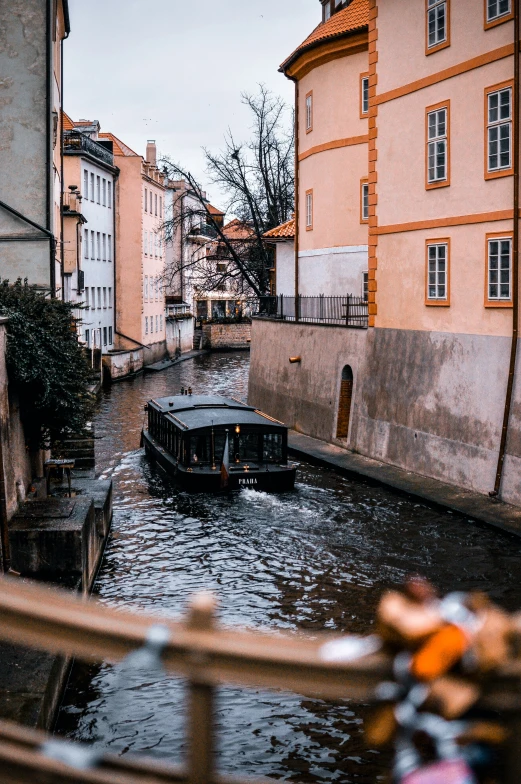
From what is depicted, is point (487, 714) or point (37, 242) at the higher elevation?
point (37, 242)

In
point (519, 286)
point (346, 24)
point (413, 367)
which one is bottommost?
point (413, 367)

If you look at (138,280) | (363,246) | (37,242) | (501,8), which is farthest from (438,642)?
(138,280)

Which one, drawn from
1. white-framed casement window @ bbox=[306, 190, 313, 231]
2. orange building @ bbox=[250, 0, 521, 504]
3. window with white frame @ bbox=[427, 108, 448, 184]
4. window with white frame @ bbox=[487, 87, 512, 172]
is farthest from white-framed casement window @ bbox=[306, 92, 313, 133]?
window with white frame @ bbox=[487, 87, 512, 172]

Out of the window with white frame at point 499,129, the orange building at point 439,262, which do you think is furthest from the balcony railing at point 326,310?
the window with white frame at point 499,129

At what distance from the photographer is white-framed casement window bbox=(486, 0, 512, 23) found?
734 inches

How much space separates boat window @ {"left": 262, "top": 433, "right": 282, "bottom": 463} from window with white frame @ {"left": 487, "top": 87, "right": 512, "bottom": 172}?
24.1 feet

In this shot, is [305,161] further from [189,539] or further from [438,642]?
[438,642]

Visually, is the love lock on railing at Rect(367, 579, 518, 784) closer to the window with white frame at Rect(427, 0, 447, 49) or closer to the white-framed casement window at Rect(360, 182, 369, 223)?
the window with white frame at Rect(427, 0, 447, 49)

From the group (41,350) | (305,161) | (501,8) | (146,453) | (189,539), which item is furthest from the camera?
(305,161)

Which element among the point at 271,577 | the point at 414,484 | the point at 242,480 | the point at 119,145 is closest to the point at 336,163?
the point at 242,480

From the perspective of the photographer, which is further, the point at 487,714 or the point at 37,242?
the point at 37,242

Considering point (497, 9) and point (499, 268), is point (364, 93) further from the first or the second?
point (499, 268)

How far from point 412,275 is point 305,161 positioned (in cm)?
1197

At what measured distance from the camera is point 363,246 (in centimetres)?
3075
